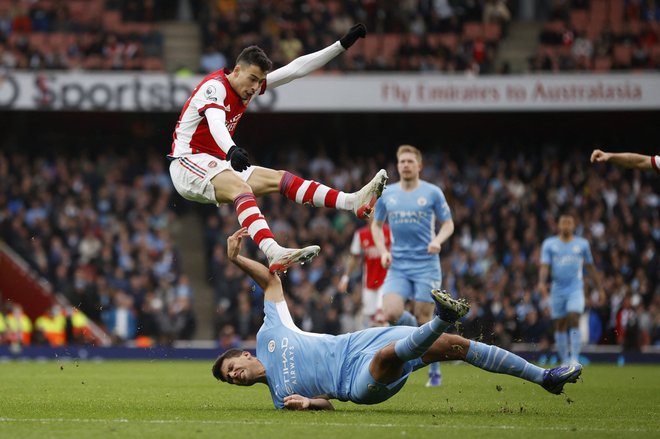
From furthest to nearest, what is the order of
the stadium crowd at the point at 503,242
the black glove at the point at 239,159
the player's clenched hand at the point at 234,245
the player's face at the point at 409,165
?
the stadium crowd at the point at 503,242 → the player's face at the point at 409,165 → the player's clenched hand at the point at 234,245 → the black glove at the point at 239,159

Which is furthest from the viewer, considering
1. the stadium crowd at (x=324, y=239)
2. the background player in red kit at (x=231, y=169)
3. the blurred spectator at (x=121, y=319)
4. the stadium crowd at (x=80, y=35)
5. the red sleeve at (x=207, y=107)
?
the stadium crowd at (x=80, y=35)

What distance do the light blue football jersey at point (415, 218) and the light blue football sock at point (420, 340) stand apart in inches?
191

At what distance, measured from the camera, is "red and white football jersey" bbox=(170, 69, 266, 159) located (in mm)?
9539

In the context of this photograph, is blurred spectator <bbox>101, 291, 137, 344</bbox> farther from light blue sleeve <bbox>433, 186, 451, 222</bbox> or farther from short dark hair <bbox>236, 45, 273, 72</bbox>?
short dark hair <bbox>236, 45, 273, 72</bbox>

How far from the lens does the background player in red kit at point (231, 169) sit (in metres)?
9.22

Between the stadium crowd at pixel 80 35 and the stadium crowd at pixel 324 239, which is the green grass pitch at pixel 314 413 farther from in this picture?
the stadium crowd at pixel 80 35

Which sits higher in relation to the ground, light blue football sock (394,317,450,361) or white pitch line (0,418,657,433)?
light blue football sock (394,317,450,361)

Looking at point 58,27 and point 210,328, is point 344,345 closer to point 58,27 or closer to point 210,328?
point 210,328

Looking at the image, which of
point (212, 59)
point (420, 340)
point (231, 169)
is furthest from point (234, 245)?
point (212, 59)

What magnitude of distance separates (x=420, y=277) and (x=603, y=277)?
10945mm

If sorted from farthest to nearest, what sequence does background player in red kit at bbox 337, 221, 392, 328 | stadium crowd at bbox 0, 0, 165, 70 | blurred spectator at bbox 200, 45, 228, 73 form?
1. blurred spectator at bbox 200, 45, 228, 73
2. stadium crowd at bbox 0, 0, 165, 70
3. background player in red kit at bbox 337, 221, 392, 328

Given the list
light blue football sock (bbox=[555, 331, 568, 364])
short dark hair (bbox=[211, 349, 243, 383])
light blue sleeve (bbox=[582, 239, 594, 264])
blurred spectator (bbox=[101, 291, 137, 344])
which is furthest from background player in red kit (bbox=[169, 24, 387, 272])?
blurred spectator (bbox=[101, 291, 137, 344])

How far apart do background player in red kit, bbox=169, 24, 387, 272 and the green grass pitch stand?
168cm

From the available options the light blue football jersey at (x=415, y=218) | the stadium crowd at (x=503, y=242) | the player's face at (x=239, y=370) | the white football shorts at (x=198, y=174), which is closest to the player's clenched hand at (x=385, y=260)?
the light blue football jersey at (x=415, y=218)
